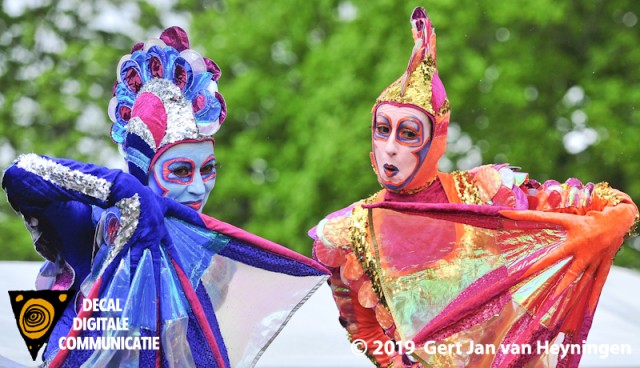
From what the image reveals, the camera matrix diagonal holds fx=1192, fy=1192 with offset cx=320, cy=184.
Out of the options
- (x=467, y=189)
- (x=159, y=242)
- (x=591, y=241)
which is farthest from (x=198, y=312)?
(x=591, y=241)

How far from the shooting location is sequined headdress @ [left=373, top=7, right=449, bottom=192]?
4.91 m

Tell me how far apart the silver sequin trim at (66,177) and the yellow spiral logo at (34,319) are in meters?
0.62

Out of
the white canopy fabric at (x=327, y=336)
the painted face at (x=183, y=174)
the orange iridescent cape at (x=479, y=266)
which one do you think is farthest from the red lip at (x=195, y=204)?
the white canopy fabric at (x=327, y=336)

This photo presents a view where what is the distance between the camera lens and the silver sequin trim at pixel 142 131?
15.5 ft

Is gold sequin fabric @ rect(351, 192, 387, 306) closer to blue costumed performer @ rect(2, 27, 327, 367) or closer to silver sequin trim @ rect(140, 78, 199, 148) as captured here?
blue costumed performer @ rect(2, 27, 327, 367)

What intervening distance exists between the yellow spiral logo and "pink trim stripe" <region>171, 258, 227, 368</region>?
57cm

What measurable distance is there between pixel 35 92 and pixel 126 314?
12.5m

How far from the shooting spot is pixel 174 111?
481 cm

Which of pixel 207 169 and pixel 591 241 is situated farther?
pixel 207 169

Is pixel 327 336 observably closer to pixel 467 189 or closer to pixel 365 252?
pixel 365 252

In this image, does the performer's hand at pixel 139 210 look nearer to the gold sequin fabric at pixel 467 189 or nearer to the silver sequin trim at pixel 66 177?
the silver sequin trim at pixel 66 177

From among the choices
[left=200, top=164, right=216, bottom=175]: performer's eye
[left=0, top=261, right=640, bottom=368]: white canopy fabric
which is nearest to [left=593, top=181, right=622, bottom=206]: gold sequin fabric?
[left=0, top=261, right=640, bottom=368]: white canopy fabric

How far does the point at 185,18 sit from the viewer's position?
16.5 metres

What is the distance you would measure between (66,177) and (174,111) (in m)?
0.71
